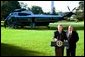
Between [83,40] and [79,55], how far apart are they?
9.02 ft

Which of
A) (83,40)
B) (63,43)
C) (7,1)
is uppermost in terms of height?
(7,1)

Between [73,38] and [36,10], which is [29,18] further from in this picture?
[73,38]

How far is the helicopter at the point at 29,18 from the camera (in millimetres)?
14633

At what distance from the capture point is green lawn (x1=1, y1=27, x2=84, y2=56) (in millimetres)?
13922

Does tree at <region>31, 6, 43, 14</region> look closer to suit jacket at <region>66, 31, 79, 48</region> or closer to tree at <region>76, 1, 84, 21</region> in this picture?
tree at <region>76, 1, 84, 21</region>

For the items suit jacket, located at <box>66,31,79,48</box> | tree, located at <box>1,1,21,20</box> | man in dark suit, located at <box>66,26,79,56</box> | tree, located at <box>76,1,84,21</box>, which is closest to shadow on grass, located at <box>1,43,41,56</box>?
tree, located at <box>1,1,21,20</box>

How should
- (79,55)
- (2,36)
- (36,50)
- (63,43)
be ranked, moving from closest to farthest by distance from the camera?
(63,43)
(79,55)
(36,50)
(2,36)

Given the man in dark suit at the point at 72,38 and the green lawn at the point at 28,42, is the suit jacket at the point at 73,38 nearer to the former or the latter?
the man in dark suit at the point at 72,38

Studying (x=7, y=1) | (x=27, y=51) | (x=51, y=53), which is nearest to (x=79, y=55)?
(x=51, y=53)

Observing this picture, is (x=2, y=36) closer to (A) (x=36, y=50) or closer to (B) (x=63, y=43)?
(A) (x=36, y=50)

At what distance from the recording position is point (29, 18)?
49.0 feet

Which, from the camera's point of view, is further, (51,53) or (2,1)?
(2,1)

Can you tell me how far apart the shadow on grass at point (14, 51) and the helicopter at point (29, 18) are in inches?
39.3

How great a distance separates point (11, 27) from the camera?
15.2 metres
